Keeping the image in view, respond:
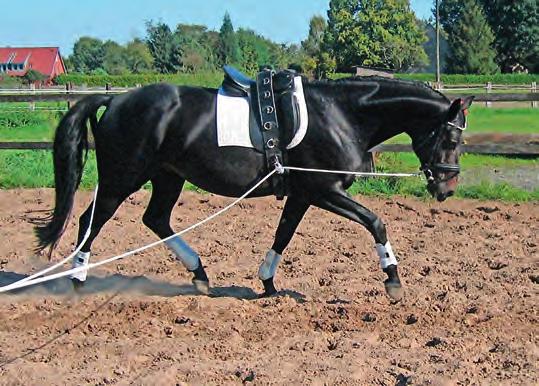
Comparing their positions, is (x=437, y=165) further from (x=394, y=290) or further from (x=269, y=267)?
(x=269, y=267)

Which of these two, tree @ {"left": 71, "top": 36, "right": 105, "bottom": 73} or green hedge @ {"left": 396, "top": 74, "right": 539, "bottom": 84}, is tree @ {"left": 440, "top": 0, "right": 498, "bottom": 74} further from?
tree @ {"left": 71, "top": 36, "right": 105, "bottom": 73}

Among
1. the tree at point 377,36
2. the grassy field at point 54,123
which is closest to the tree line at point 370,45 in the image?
the tree at point 377,36

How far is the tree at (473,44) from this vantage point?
62250mm

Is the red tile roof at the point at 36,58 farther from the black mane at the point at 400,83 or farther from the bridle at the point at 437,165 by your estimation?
the bridle at the point at 437,165

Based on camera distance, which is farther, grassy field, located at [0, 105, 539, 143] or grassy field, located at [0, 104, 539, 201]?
grassy field, located at [0, 105, 539, 143]

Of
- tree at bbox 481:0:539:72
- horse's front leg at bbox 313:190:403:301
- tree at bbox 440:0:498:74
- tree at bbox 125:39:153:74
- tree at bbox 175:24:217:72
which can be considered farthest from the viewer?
→ tree at bbox 125:39:153:74

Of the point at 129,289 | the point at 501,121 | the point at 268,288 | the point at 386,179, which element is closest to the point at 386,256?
the point at 268,288

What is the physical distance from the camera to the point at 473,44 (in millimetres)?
62500

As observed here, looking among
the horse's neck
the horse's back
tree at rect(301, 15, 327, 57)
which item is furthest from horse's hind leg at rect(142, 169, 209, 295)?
tree at rect(301, 15, 327, 57)

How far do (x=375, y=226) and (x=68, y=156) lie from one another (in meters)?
2.68

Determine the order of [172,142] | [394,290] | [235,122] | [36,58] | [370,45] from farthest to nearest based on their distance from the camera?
1. [36,58]
2. [370,45]
3. [172,142]
4. [235,122]
5. [394,290]

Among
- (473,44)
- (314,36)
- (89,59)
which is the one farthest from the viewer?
(314,36)

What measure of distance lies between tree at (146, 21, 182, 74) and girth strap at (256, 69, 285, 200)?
214 feet

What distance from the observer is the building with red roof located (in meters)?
93.4
